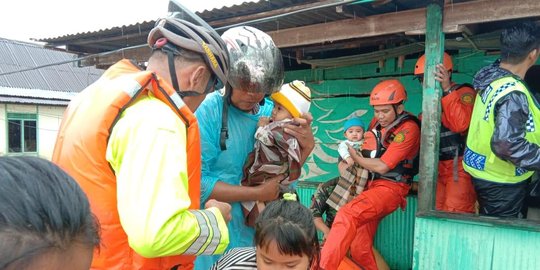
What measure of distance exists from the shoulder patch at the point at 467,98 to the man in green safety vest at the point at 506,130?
0.90ft

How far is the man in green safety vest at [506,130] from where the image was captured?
295cm

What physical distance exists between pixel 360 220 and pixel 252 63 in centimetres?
264

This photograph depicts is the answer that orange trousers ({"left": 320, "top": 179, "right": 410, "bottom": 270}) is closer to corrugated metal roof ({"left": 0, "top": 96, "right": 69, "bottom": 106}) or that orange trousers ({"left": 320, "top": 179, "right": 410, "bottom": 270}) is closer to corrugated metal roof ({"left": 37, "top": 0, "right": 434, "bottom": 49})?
corrugated metal roof ({"left": 37, "top": 0, "right": 434, "bottom": 49})

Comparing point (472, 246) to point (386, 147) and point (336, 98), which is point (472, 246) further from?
point (336, 98)

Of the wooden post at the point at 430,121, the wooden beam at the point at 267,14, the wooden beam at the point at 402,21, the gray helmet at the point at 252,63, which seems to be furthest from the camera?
the wooden beam at the point at 267,14

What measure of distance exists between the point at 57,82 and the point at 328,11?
20334 millimetres

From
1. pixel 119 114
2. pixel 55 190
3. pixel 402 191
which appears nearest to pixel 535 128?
pixel 402 191

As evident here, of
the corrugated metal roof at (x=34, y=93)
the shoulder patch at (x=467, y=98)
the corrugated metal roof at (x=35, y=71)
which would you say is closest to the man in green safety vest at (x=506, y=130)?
the shoulder patch at (x=467, y=98)

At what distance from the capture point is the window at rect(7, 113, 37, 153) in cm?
1677

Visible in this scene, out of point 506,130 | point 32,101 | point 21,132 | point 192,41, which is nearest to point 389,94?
point 506,130

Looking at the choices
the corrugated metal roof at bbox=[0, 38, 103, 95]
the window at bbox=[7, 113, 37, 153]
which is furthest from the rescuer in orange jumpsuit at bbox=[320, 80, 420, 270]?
the corrugated metal roof at bbox=[0, 38, 103, 95]

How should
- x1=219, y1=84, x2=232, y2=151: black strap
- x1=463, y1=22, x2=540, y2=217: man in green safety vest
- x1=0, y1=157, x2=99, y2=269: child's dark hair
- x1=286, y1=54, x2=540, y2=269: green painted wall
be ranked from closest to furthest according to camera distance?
x1=0, y1=157, x2=99, y2=269: child's dark hair, x1=219, y1=84, x2=232, y2=151: black strap, x1=463, y1=22, x2=540, y2=217: man in green safety vest, x1=286, y1=54, x2=540, y2=269: green painted wall

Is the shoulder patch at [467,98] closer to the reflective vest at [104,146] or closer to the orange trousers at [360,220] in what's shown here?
the orange trousers at [360,220]

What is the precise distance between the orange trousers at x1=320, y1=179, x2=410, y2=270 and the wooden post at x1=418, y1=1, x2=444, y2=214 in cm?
51
